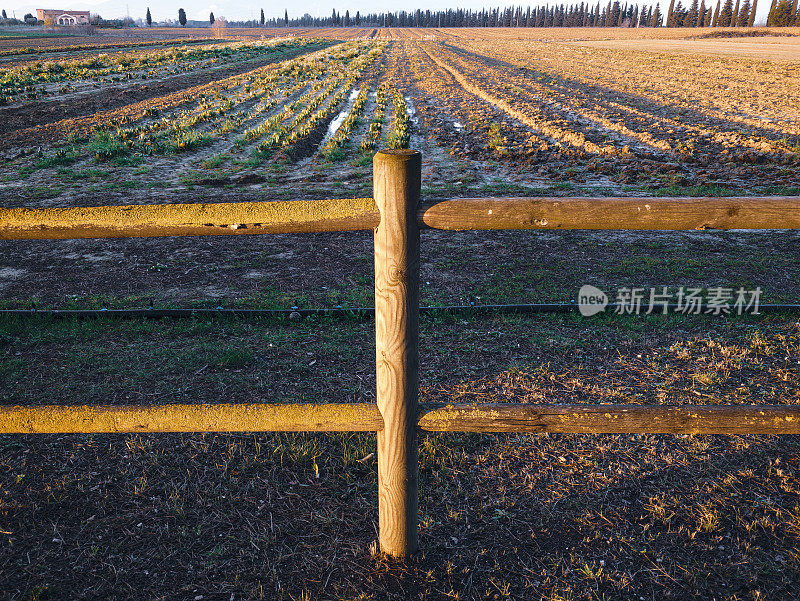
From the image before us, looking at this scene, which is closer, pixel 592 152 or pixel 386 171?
pixel 386 171

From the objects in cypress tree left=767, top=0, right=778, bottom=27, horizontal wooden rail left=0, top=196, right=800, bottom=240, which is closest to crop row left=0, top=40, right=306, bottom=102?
horizontal wooden rail left=0, top=196, right=800, bottom=240

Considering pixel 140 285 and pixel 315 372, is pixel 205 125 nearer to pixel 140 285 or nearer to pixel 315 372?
pixel 140 285

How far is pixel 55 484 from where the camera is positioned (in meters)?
3.27

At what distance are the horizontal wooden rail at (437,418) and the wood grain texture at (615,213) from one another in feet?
2.57

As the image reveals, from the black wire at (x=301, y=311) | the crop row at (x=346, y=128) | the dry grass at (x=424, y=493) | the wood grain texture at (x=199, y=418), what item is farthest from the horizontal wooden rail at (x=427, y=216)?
the crop row at (x=346, y=128)

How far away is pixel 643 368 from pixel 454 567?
2789mm

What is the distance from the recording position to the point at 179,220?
206cm

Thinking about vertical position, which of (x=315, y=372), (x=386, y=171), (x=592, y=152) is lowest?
(x=315, y=372)

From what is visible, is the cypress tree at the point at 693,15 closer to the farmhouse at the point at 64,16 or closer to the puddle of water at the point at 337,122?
the puddle of water at the point at 337,122

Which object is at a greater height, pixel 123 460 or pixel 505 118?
pixel 505 118

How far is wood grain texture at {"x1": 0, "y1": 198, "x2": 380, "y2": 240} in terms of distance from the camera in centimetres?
203

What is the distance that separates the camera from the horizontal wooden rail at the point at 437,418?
225 cm

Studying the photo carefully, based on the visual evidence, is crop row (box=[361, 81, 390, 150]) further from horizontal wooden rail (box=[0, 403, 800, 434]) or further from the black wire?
horizontal wooden rail (box=[0, 403, 800, 434])

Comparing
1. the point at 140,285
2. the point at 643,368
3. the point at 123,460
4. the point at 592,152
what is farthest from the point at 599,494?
the point at 592,152
